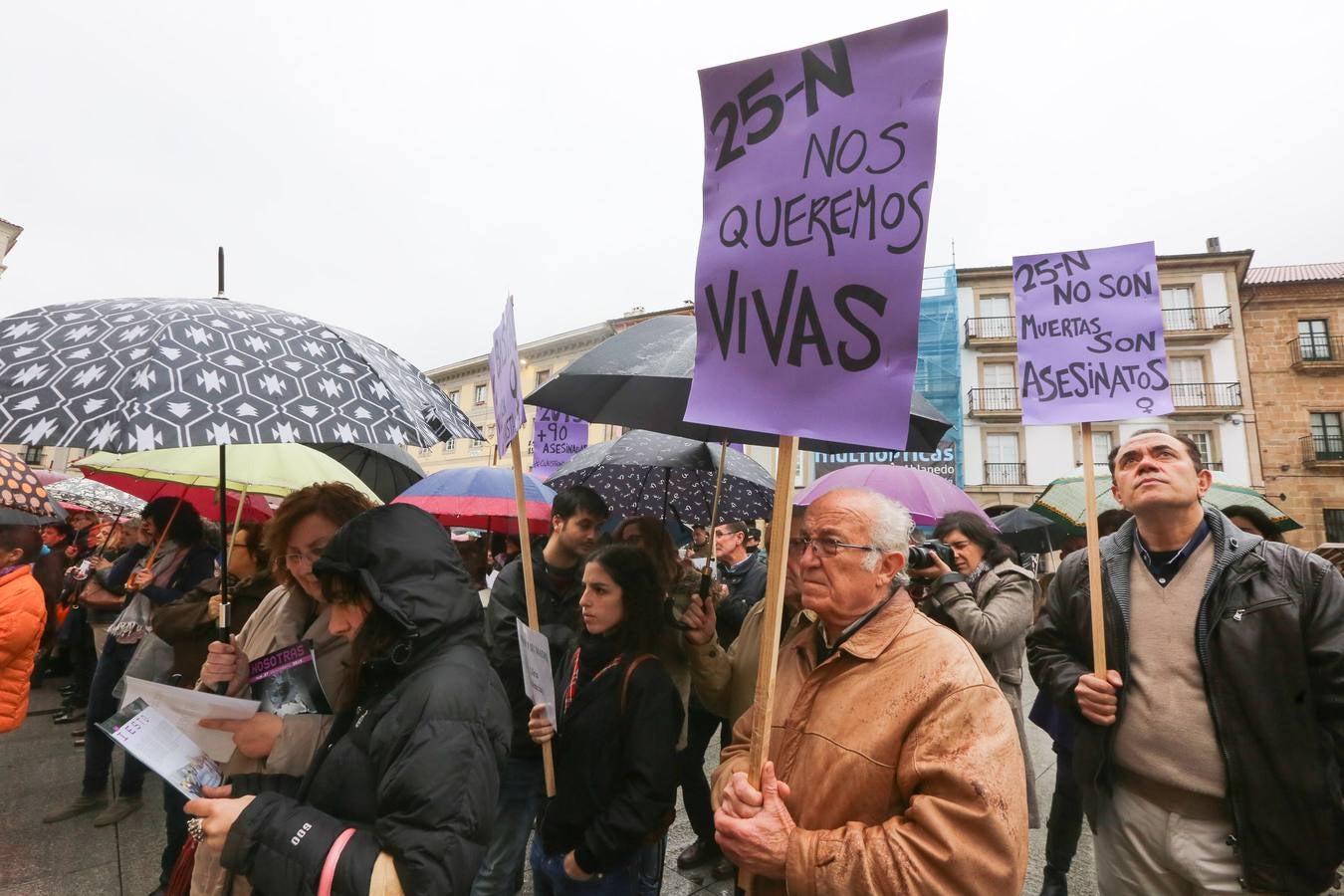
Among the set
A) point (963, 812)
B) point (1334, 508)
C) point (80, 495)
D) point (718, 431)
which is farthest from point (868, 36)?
point (1334, 508)

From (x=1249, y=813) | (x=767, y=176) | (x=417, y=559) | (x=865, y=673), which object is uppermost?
(x=767, y=176)

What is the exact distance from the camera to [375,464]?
632 centimetres

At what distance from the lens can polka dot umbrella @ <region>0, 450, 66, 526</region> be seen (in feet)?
11.6

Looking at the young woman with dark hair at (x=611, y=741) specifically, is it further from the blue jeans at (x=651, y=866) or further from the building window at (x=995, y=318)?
the building window at (x=995, y=318)

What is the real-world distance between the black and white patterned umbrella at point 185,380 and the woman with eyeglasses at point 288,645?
0.48 m

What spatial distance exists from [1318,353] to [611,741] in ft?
116

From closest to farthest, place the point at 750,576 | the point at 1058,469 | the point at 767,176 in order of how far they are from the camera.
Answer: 1. the point at 767,176
2. the point at 750,576
3. the point at 1058,469

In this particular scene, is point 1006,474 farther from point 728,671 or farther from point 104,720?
point 104,720

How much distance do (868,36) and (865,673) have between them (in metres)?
1.45

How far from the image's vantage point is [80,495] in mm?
7160

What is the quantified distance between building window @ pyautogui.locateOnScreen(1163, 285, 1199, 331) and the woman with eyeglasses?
3287 cm

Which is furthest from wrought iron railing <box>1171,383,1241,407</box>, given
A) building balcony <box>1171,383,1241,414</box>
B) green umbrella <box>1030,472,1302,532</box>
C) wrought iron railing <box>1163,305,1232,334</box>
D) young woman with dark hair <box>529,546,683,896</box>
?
young woman with dark hair <box>529,546,683,896</box>

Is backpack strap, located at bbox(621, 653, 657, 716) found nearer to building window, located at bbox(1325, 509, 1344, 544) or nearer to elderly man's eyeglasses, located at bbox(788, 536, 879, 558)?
elderly man's eyeglasses, located at bbox(788, 536, 879, 558)

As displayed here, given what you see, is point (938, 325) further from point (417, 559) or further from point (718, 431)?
point (417, 559)
